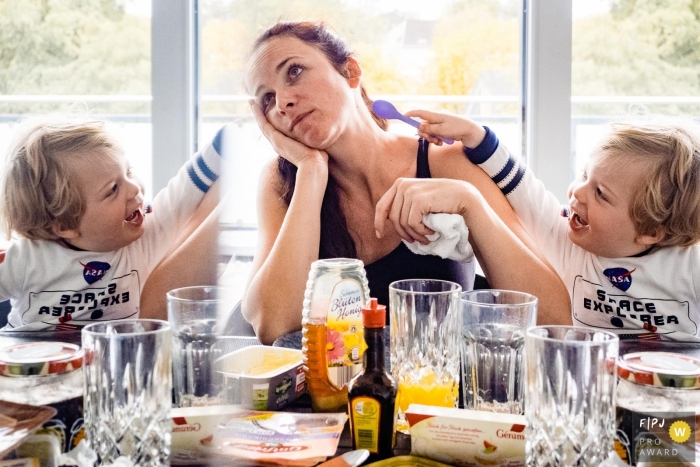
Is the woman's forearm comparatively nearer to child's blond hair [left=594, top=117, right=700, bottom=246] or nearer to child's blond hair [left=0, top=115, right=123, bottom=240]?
child's blond hair [left=0, top=115, right=123, bottom=240]

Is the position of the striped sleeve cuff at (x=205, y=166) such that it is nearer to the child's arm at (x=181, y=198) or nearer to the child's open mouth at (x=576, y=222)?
the child's arm at (x=181, y=198)

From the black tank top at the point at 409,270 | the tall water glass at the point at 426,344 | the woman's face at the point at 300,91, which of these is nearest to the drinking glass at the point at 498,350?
the tall water glass at the point at 426,344

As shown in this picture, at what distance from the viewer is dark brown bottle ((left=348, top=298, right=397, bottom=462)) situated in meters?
0.71

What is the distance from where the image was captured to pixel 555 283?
1427 millimetres

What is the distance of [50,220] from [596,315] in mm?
1278

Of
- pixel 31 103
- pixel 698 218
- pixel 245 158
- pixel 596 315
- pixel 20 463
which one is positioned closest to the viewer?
pixel 20 463

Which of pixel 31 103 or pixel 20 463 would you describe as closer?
pixel 20 463

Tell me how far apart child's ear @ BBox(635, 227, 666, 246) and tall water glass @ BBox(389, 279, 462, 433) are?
717 millimetres

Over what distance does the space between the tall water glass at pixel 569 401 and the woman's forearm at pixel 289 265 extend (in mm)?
726

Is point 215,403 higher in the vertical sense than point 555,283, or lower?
lower

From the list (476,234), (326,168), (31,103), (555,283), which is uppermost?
(31,103)

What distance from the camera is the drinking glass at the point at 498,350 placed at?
816 millimetres

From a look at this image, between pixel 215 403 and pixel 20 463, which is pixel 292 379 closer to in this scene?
pixel 215 403

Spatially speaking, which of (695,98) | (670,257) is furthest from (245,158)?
(695,98)
